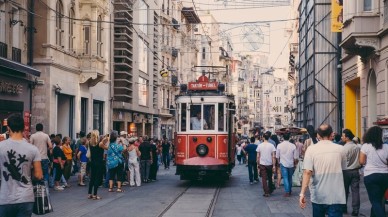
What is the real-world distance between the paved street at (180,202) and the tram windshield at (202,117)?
204 cm

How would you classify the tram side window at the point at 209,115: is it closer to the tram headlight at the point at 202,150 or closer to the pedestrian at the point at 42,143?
the tram headlight at the point at 202,150

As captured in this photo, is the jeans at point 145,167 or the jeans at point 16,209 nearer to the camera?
the jeans at point 16,209

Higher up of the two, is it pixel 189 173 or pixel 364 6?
pixel 364 6

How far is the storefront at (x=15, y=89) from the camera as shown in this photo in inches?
881

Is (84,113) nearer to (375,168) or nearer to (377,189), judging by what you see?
(375,168)

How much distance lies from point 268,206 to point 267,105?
135141 millimetres

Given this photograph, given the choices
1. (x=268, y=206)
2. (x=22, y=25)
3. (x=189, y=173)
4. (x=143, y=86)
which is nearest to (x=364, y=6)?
(x=189, y=173)

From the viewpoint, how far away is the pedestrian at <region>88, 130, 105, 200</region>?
51.6ft

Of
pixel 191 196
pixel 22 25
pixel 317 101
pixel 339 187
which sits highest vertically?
pixel 22 25

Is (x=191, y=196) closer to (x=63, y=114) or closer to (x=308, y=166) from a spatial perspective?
(x=308, y=166)

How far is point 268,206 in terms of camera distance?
47.2 ft

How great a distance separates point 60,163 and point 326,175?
1172 centimetres

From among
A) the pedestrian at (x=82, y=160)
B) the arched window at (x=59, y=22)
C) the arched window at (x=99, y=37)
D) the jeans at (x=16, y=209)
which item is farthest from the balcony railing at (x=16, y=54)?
the jeans at (x=16, y=209)

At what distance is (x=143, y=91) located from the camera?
48.3m
